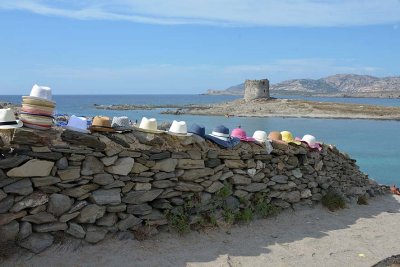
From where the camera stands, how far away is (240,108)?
84.8 meters

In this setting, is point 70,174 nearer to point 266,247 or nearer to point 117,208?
point 117,208

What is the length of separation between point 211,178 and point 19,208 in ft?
11.5

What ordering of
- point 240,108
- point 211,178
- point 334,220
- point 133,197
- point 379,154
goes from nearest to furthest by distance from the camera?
point 133,197
point 211,178
point 334,220
point 379,154
point 240,108

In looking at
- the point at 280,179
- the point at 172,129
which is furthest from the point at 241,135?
the point at 172,129

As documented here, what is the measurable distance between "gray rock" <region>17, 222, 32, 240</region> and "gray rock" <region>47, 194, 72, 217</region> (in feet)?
1.11

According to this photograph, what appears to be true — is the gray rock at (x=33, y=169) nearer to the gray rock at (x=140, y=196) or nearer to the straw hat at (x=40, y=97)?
the straw hat at (x=40, y=97)

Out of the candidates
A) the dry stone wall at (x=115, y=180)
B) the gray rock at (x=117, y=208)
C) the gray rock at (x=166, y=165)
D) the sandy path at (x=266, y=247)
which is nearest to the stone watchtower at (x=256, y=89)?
the sandy path at (x=266, y=247)

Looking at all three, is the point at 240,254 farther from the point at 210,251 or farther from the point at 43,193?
the point at 43,193

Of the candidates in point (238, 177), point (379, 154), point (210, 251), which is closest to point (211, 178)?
point (238, 177)

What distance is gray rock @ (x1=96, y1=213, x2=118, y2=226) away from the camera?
21.4 ft

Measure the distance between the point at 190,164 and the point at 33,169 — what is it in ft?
9.18

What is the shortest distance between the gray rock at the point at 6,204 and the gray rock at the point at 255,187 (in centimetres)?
453

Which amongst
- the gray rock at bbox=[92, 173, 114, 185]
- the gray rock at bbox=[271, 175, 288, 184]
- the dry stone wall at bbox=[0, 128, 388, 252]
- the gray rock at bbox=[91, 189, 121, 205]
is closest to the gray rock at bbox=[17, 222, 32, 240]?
the dry stone wall at bbox=[0, 128, 388, 252]

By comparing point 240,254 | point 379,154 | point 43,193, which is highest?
point 43,193
